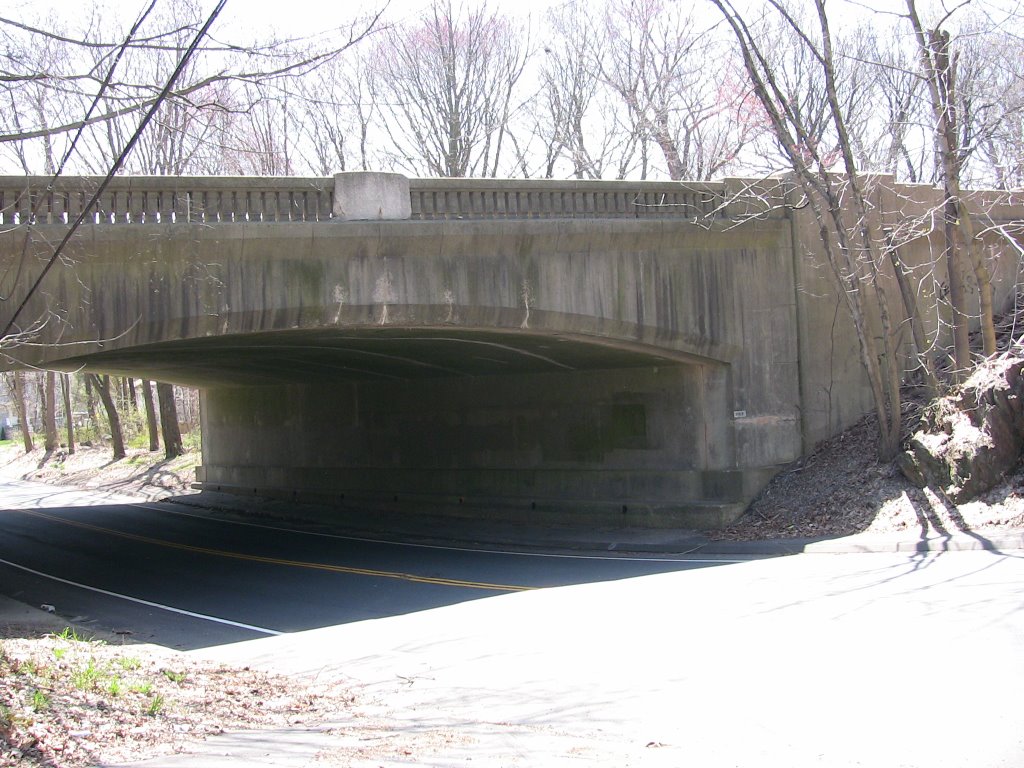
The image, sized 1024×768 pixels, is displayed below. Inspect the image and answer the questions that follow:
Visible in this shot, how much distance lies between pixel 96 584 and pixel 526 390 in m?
9.30

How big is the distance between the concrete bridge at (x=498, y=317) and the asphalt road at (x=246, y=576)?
3.13m

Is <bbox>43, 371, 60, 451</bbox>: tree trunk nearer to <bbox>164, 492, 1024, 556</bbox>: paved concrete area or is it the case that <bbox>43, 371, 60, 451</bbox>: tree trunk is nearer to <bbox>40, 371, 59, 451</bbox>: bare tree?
<bbox>40, 371, 59, 451</bbox>: bare tree

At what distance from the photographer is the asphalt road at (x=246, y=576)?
12.6 metres

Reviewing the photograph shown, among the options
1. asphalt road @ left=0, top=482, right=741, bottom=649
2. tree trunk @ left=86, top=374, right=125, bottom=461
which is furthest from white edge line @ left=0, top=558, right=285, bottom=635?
tree trunk @ left=86, top=374, right=125, bottom=461

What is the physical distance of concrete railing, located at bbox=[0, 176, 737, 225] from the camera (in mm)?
12516

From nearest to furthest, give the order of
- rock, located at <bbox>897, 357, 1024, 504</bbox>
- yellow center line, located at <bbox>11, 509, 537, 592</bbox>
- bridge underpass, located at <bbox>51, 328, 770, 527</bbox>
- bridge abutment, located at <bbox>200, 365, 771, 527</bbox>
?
1. yellow center line, located at <bbox>11, 509, 537, 592</bbox>
2. rock, located at <bbox>897, 357, 1024, 504</bbox>
3. bridge underpass, located at <bbox>51, 328, 770, 527</bbox>
4. bridge abutment, located at <bbox>200, 365, 771, 527</bbox>

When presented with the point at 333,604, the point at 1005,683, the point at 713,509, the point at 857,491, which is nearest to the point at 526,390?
the point at 713,509

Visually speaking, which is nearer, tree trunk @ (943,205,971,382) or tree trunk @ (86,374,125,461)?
tree trunk @ (943,205,971,382)

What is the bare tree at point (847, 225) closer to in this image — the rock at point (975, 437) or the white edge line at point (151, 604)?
the rock at point (975, 437)

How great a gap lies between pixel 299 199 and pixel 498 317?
3.55m

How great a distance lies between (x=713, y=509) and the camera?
17766mm

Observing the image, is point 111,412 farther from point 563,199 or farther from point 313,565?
point 563,199

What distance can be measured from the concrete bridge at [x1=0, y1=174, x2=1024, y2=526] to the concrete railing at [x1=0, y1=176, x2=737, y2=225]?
0.10 ft

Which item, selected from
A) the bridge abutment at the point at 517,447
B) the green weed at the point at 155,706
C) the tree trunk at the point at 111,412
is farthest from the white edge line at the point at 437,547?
the tree trunk at the point at 111,412
